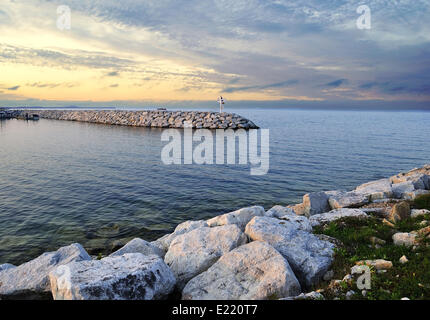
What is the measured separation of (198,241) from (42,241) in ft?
30.8

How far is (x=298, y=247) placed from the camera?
27.3ft

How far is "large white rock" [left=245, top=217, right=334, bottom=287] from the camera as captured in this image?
24.7 ft

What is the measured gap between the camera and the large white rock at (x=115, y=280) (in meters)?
5.97

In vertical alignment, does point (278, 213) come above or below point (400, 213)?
below

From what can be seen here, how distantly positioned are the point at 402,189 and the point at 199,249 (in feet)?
46.7

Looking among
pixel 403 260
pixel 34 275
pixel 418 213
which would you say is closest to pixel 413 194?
pixel 418 213

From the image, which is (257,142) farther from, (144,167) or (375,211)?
(375,211)

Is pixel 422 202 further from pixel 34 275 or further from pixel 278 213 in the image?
pixel 34 275

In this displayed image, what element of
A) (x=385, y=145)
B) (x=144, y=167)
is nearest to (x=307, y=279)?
(x=144, y=167)

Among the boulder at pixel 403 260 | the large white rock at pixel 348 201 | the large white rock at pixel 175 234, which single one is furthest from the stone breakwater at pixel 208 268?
the large white rock at pixel 348 201

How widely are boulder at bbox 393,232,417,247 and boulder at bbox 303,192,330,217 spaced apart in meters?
5.72

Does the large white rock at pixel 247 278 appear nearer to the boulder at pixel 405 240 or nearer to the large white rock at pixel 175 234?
the large white rock at pixel 175 234

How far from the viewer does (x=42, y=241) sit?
536 inches

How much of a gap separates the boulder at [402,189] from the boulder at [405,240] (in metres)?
8.34
